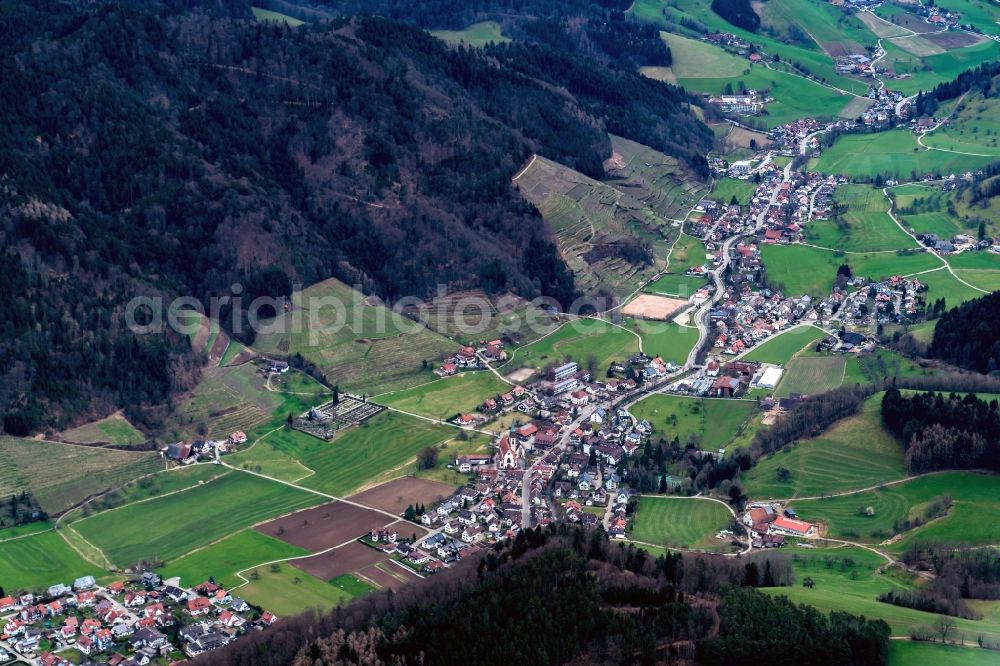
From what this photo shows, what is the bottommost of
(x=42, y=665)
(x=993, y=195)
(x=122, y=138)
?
(x=42, y=665)

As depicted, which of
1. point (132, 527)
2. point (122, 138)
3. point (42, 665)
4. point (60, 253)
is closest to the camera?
point (42, 665)

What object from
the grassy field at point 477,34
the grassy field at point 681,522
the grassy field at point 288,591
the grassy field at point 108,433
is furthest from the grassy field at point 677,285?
the grassy field at point 477,34

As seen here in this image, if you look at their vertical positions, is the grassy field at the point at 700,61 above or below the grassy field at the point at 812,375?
above

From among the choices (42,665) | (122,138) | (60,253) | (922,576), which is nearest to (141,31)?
(122,138)

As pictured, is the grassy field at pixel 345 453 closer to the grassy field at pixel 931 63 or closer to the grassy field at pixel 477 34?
the grassy field at pixel 477 34

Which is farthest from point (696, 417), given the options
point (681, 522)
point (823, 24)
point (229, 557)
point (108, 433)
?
point (823, 24)

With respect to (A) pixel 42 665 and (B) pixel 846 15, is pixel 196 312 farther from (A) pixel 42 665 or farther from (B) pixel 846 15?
(B) pixel 846 15

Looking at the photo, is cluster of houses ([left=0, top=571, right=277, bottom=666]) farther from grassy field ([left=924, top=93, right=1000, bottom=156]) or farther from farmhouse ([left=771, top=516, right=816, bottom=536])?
grassy field ([left=924, top=93, right=1000, bottom=156])
